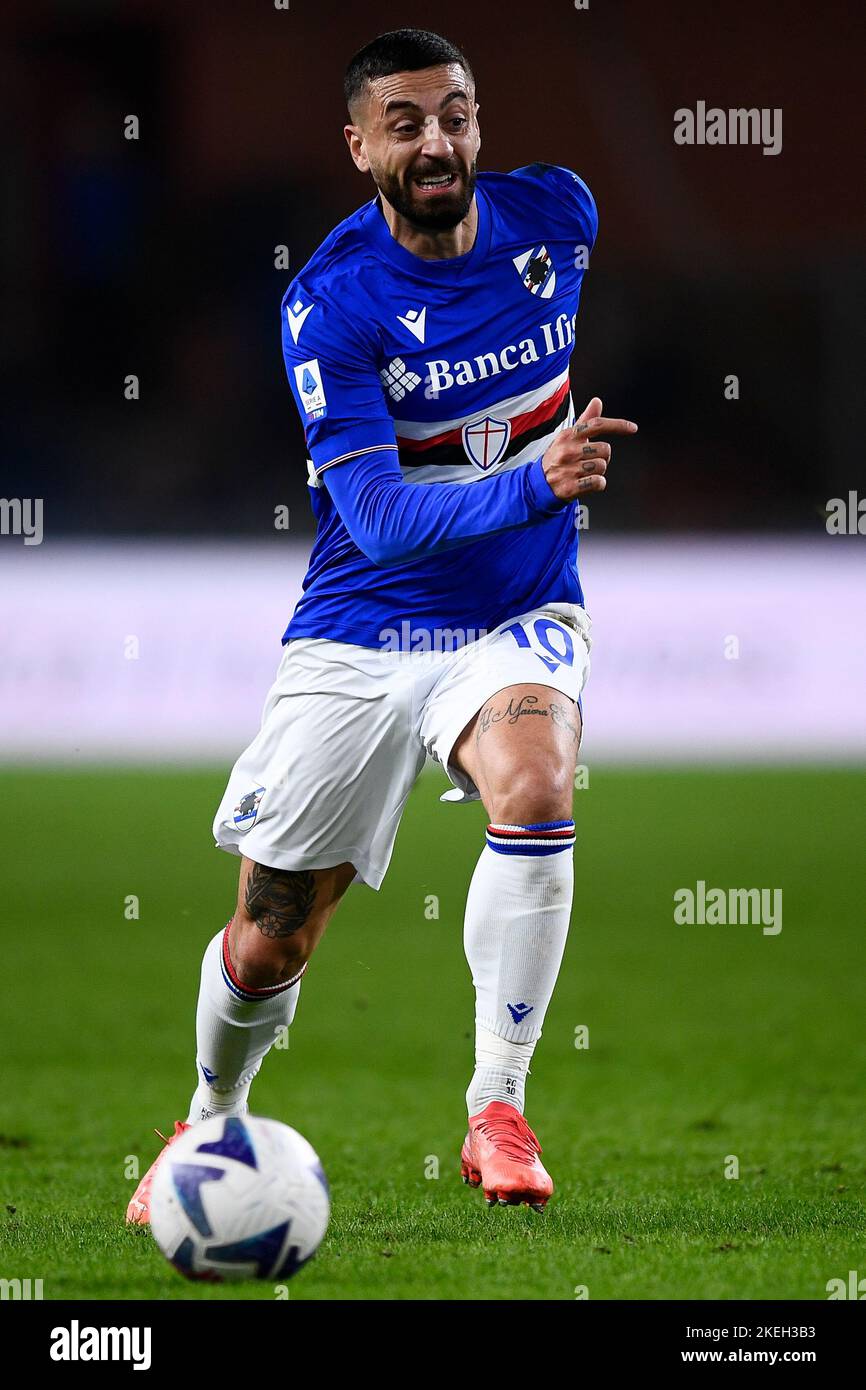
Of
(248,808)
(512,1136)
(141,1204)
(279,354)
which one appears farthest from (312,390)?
(279,354)

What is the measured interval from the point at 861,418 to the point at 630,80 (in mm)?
4072

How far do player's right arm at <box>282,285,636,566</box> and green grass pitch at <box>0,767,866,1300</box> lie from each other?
155 centimetres

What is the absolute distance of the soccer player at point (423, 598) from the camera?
4281mm

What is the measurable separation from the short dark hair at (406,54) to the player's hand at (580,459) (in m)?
1.04

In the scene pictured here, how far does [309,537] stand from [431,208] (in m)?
9.81

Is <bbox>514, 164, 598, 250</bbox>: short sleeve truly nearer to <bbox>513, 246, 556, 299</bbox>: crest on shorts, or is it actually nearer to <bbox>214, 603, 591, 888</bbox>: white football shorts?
<bbox>513, 246, 556, 299</bbox>: crest on shorts

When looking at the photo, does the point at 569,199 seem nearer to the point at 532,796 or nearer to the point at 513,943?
the point at 532,796

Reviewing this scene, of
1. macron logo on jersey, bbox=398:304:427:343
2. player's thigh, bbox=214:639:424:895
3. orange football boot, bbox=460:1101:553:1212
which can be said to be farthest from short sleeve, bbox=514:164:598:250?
orange football boot, bbox=460:1101:553:1212

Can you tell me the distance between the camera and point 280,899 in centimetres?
455

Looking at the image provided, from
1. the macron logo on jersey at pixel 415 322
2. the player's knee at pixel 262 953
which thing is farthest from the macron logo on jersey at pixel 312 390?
the player's knee at pixel 262 953

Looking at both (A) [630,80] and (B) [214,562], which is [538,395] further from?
(A) [630,80]

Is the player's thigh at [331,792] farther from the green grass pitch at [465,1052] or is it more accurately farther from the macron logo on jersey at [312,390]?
the green grass pitch at [465,1052]

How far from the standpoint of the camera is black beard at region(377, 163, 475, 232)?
4.50 m

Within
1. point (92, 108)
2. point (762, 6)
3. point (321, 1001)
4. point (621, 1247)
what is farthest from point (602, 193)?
point (621, 1247)
